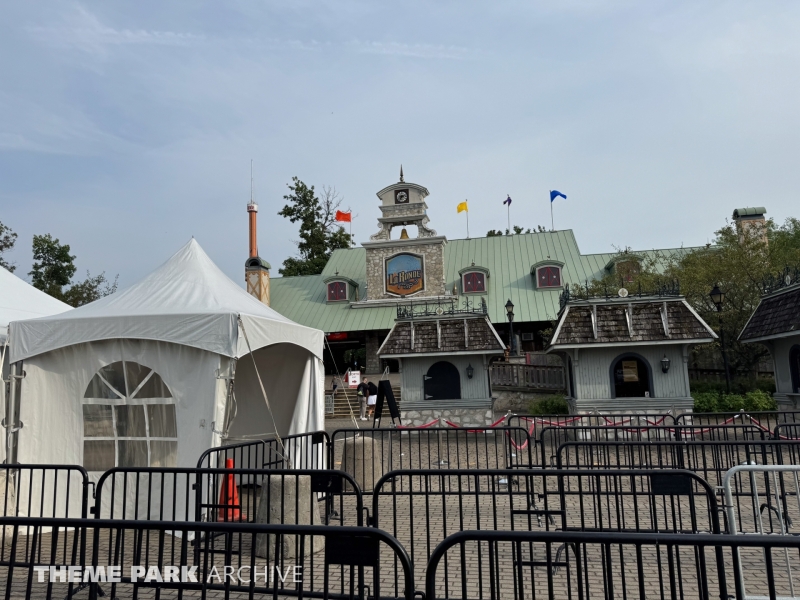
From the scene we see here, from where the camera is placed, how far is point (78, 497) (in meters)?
8.30

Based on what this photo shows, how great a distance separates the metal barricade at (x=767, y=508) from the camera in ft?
16.3

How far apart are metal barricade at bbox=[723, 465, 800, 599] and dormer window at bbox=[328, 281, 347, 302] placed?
2758 centimetres

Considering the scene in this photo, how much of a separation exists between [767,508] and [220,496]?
770cm

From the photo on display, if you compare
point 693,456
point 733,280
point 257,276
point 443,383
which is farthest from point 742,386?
point 257,276

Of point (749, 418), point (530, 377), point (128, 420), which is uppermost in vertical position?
point (530, 377)

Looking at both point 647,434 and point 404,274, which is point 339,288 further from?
point 647,434

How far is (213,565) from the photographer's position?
587 centimetres

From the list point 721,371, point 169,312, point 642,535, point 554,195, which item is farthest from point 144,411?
point 554,195

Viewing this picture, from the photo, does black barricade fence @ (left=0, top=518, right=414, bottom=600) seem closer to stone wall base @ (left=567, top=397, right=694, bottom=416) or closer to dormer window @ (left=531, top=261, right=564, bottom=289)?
stone wall base @ (left=567, top=397, right=694, bottom=416)

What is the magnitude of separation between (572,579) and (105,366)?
702 cm

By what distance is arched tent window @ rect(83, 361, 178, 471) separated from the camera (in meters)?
8.38

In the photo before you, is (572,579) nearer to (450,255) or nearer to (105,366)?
(105,366)

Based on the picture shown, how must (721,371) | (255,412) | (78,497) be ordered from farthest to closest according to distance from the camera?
(721,371), (255,412), (78,497)

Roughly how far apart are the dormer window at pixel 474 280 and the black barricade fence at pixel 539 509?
→ 23836mm
